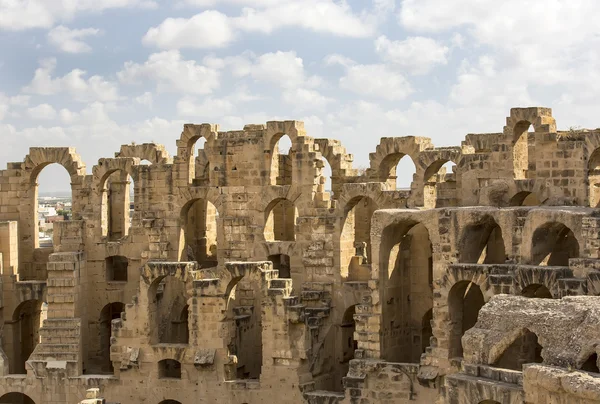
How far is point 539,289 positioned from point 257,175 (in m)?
13.0

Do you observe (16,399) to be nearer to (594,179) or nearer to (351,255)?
(351,255)

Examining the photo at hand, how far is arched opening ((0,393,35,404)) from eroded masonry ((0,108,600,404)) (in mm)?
62

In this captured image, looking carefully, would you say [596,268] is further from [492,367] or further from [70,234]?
[70,234]

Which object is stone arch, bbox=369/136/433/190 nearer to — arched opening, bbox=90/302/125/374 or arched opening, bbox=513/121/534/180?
arched opening, bbox=513/121/534/180

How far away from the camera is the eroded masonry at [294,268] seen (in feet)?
121

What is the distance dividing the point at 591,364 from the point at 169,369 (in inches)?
743

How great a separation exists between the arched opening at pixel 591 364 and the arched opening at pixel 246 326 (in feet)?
48.4

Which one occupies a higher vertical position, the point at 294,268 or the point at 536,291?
the point at 294,268

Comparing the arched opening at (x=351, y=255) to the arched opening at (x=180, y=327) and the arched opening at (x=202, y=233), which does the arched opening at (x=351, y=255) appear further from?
the arched opening at (x=202, y=233)

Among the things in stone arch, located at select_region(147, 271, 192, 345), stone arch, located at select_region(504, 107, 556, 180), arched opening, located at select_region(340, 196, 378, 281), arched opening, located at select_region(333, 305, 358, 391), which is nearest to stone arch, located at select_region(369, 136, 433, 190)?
arched opening, located at select_region(340, 196, 378, 281)

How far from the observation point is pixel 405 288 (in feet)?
137

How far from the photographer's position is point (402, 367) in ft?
126

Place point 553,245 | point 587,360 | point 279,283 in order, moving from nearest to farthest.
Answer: point 587,360, point 553,245, point 279,283

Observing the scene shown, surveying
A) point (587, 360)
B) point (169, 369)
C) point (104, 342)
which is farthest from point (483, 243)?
point (104, 342)
